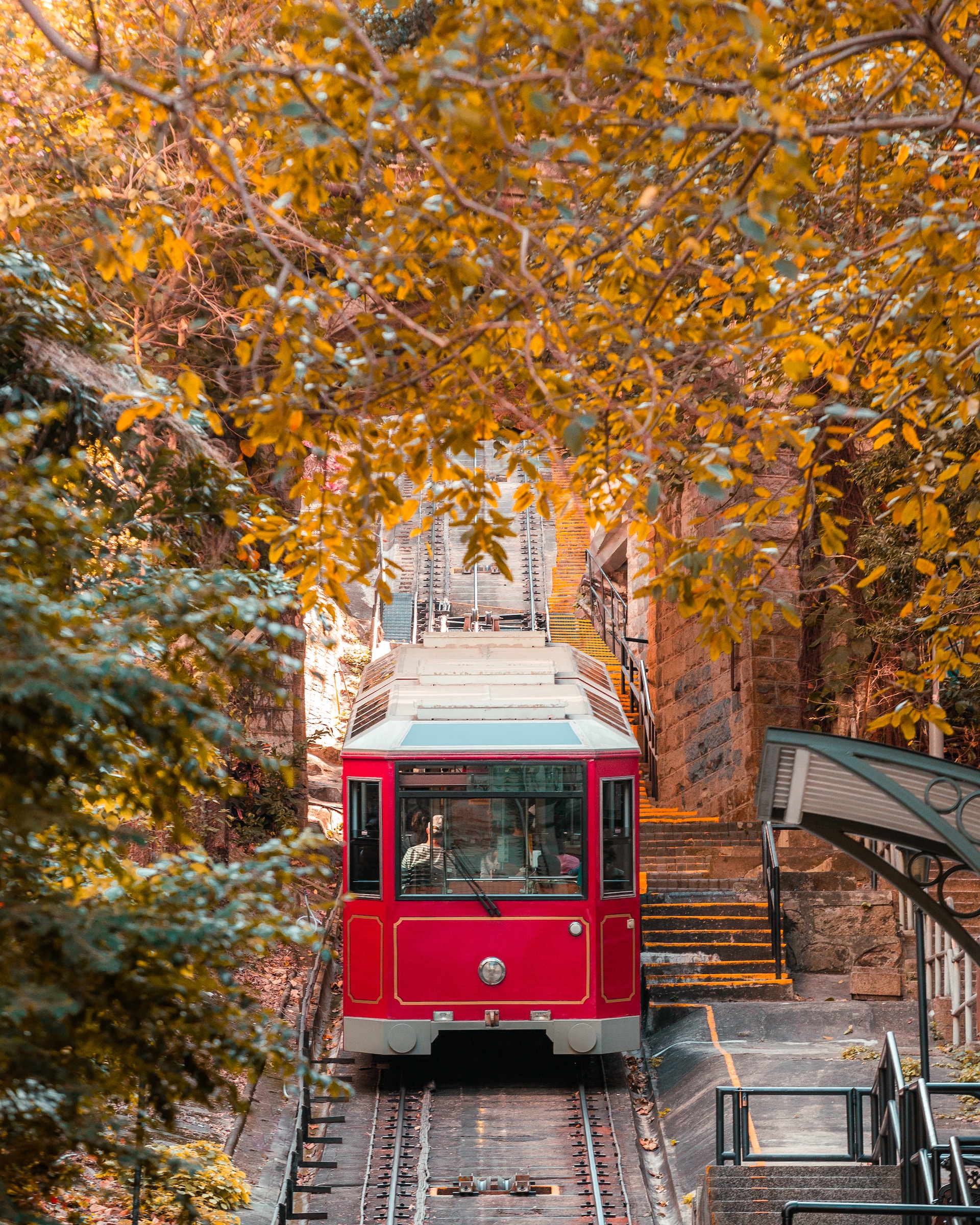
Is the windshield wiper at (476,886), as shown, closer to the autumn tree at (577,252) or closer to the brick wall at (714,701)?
the autumn tree at (577,252)

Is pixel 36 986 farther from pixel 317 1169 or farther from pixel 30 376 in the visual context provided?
pixel 317 1169

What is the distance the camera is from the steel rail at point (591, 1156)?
850cm

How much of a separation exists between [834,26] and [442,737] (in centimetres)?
569

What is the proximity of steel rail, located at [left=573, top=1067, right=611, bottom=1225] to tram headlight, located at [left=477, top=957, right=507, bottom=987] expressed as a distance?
3.74 feet

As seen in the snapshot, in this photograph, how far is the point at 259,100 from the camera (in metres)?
6.61

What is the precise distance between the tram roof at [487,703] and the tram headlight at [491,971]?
1.58 meters

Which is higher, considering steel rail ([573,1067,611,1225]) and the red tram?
the red tram

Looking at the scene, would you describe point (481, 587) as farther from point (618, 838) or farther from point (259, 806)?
point (618, 838)

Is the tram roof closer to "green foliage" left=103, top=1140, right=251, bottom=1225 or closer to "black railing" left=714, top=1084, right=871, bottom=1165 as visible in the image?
"black railing" left=714, top=1084, right=871, bottom=1165


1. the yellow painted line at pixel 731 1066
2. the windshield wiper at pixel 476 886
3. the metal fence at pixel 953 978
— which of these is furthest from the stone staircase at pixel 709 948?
the windshield wiper at pixel 476 886

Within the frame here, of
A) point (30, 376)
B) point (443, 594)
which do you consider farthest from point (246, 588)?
point (443, 594)

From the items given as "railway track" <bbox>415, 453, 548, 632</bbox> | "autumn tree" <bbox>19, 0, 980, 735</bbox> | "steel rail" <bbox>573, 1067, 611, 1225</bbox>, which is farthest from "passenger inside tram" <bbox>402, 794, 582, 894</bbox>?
"railway track" <bbox>415, 453, 548, 632</bbox>

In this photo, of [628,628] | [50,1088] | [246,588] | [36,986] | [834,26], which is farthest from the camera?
[628,628]

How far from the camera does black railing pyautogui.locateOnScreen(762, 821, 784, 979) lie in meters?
12.8
